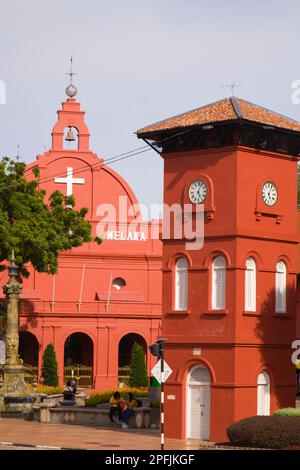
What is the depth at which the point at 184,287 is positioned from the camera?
135ft

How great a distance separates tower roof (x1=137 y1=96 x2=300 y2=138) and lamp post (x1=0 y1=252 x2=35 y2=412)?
14.7 meters

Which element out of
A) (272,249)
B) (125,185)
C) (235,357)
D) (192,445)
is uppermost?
(125,185)

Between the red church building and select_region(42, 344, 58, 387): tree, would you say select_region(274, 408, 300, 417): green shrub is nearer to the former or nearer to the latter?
select_region(42, 344, 58, 387): tree

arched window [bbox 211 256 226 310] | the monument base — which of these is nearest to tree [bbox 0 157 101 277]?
the monument base

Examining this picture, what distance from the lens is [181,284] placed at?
4128 cm

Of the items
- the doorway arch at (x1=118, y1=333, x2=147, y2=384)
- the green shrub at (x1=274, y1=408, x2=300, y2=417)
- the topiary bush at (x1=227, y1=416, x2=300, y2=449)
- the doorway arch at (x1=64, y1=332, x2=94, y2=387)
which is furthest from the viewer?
the doorway arch at (x1=118, y1=333, x2=147, y2=384)

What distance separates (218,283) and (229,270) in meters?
0.80

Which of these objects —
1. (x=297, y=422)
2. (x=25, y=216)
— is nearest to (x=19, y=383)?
(x=25, y=216)

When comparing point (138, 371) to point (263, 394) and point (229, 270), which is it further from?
point (229, 270)

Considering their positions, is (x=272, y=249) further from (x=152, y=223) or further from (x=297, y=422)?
(x=152, y=223)

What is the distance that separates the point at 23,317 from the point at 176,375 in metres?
29.5

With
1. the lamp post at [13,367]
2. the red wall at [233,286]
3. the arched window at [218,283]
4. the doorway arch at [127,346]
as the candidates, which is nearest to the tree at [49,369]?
the doorway arch at [127,346]

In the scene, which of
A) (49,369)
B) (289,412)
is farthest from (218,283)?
(49,369)

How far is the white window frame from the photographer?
135ft
